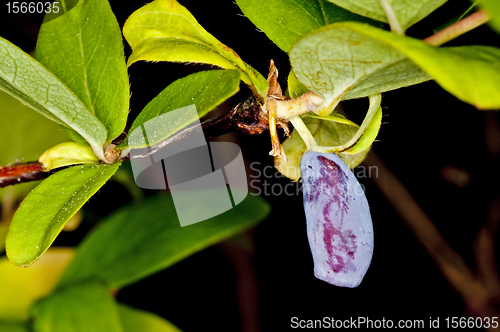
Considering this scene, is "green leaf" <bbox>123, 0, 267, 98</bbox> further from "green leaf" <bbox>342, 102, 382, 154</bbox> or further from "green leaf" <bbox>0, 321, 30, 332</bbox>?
"green leaf" <bbox>0, 321, 30, 332</bbox>

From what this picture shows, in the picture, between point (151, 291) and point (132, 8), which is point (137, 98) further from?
point (151, 291)

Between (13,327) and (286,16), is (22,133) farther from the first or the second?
(286,16)

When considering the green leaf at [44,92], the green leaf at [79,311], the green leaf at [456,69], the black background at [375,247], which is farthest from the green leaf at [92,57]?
the black background at [375,247]

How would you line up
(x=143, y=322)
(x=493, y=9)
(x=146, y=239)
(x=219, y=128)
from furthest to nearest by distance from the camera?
1. (x=143, y=322)
2. (x=146, y=239)
3. (x=219, y=128)
4. (x=493, y=9)

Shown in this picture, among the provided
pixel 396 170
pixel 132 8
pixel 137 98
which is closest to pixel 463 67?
pixel 132 8

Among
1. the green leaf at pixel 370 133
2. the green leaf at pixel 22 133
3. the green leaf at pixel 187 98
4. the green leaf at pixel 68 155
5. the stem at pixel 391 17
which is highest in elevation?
the stem at pixel 391 17

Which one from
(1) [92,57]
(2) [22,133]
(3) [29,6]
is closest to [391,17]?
(1) [92,57]

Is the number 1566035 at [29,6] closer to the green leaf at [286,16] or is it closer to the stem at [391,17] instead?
the green leaf at [286,16]
